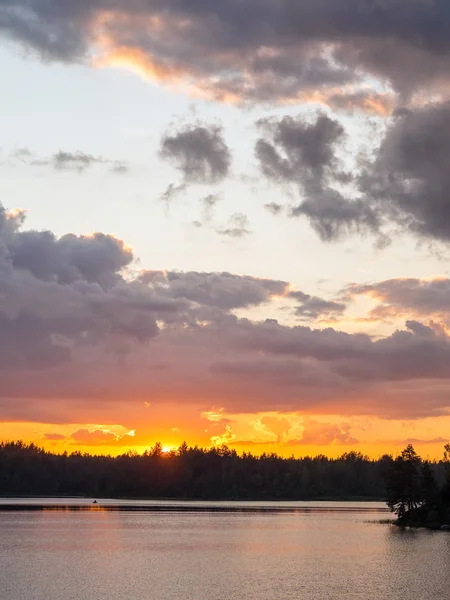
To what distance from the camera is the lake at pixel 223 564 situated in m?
73.7

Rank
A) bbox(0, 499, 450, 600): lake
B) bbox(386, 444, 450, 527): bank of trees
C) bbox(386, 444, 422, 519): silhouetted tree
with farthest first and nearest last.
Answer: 1. bbox(386, 444, 422, 519): silhouetted tree
2. bbox(386, 444, 450, 527): bank of trees
3. bbox(0, 499, 450, 600): lake

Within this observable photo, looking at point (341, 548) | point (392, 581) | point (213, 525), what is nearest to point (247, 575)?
point (392, 581)

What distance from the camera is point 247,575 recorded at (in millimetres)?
86250

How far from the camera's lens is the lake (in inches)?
2901

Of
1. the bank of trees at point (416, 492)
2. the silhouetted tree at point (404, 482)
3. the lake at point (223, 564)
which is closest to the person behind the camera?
the lake at point (223, 564)

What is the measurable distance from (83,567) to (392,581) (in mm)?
32543

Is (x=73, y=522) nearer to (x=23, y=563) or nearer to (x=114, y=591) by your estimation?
(x=23, y=563)

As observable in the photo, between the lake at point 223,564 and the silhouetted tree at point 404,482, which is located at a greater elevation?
the silhouetted tree at point 404,482

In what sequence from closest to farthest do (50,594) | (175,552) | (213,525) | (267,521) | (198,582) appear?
(50,594)
(198,582)
(175,552)
(213,525)
(267,521)

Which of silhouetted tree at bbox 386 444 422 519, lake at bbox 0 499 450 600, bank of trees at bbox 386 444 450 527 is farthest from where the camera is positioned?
silhouetted tree at bbox 386 444 422 519

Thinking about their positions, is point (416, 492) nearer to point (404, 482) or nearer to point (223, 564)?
point (404, 482)

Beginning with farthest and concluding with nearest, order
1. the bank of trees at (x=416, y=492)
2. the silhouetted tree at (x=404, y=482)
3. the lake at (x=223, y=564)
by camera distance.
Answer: the silhouetted tree at (x=404, y=482), the bank of trees at (x=416, y=492), the lake at (x=223, y=564)

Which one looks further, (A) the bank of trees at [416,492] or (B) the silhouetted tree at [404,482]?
(B) the silhouetted tree at [404,482]

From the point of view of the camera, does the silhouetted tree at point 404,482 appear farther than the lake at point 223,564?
Yes
